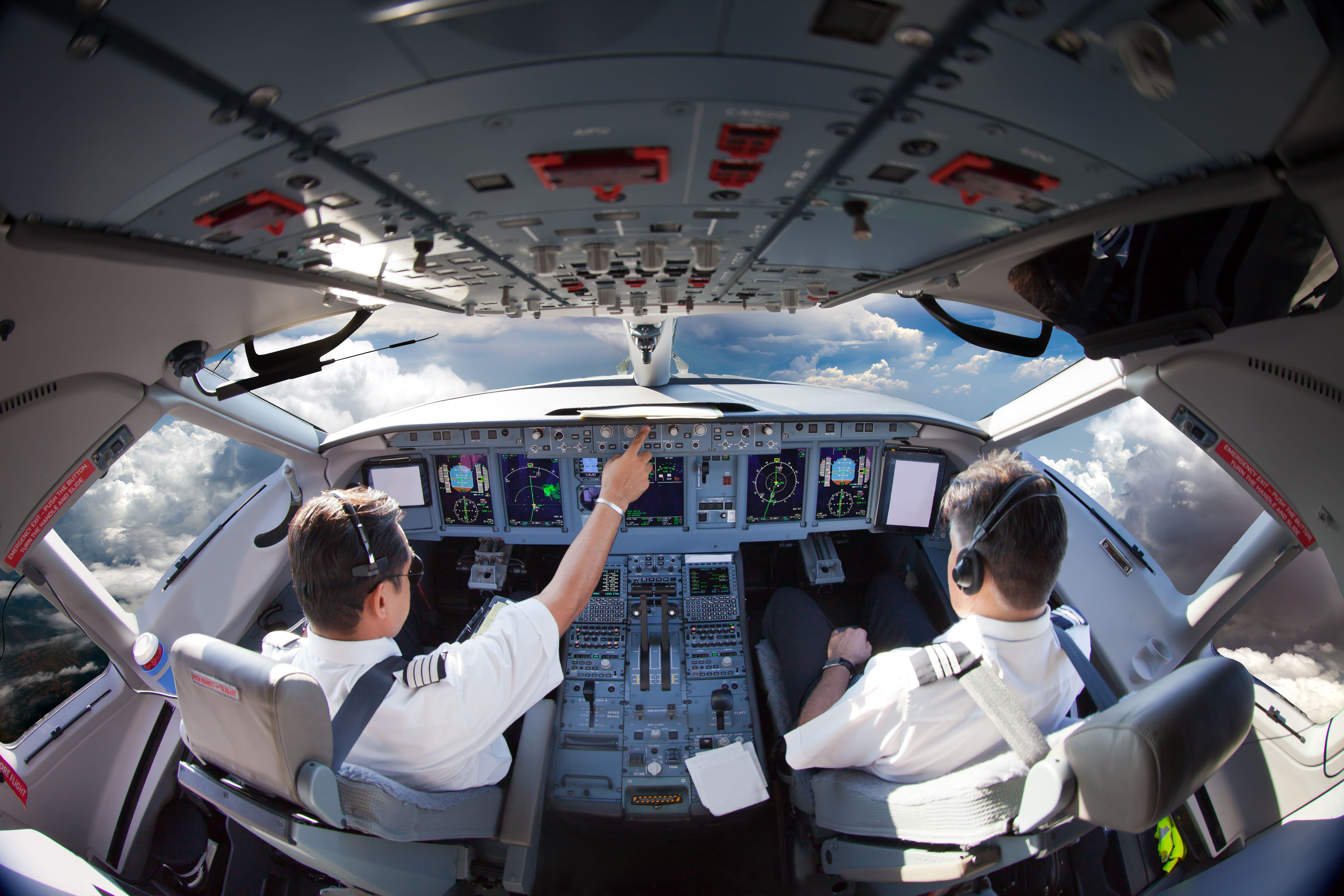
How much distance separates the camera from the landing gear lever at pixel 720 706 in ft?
8.09

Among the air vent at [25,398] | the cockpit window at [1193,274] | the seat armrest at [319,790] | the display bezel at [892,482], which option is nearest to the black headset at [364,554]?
the seat armrest at [319,790]

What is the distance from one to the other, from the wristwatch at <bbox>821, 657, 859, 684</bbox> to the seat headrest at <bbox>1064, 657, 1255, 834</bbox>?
33.3 inches

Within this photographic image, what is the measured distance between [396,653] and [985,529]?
66.5 inches

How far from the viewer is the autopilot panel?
2260mm

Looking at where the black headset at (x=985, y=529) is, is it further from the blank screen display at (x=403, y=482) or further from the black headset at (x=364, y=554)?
the blank screen display at (x=403, y=482)

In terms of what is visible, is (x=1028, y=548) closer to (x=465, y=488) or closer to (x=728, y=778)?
(x=728, y=778)

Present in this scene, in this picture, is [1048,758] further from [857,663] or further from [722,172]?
[722,172]

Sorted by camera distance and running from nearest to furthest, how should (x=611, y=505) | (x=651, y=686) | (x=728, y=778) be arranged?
(x=611, y=505)
(x=728, y=778)
(x=651, y=686)

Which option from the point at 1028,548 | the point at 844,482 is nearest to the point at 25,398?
the point at 1028,548

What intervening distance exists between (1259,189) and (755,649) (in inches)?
96.0

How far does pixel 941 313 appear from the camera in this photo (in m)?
2.05

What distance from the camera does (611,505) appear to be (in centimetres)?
184

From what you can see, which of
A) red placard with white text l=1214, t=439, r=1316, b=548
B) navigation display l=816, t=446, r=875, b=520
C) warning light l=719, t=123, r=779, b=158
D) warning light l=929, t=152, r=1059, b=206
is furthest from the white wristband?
red placard with white text l=1214, t=439, r=1316, b=548

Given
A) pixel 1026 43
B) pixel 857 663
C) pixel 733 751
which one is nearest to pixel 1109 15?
pixel 1026 43
